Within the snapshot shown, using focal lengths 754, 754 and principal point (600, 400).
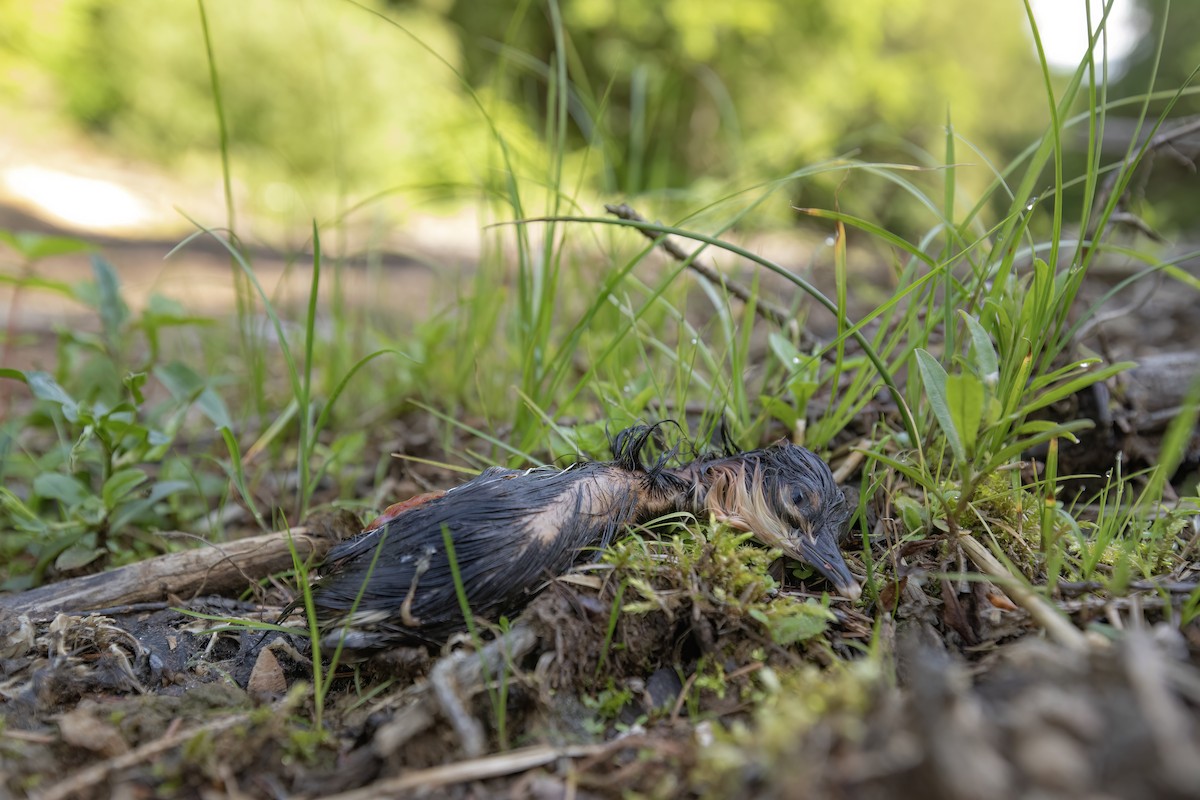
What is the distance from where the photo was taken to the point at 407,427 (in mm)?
2268

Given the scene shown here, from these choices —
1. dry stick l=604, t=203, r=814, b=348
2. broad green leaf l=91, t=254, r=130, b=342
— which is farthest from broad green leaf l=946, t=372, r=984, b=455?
broad green leaf l=91, t=254, r=130, b=342

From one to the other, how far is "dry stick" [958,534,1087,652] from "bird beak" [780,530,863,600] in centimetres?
18

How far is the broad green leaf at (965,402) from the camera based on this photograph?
1032 mm

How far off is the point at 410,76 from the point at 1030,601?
11790mm

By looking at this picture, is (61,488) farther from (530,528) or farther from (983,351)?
(983,351)

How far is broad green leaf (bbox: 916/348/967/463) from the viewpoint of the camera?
1108 mm

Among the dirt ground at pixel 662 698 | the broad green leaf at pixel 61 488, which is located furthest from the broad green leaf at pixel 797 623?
the broad green leaf at pixel 61 488

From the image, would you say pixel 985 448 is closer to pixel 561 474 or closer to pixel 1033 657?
pixel 1033 657

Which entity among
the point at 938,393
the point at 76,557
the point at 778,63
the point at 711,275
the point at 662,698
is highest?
the point at 778,63

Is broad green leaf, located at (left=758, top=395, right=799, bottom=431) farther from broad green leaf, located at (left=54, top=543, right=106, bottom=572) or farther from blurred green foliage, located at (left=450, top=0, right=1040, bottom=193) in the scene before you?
blurred green foliage, located at (left=450, top=0, right=1040, bottom=193)

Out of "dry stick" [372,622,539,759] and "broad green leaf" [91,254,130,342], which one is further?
"broad green leaf" [91,254,130,342]

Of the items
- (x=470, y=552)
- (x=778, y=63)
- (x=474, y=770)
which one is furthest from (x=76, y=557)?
(x=778, y=63)

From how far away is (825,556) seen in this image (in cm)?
117

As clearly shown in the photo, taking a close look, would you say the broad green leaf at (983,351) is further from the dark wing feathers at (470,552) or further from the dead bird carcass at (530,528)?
the dark wing feathers at (470,552)
